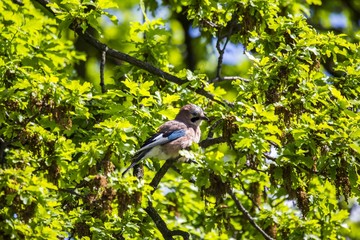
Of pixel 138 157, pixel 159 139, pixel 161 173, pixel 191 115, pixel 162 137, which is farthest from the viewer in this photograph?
pixel 191 115

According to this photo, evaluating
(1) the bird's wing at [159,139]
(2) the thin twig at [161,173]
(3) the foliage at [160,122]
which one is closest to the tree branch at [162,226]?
(3) the foliage at [160,122]

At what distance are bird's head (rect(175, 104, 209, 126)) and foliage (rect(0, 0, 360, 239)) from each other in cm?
15

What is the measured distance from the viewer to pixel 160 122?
42.2 feet

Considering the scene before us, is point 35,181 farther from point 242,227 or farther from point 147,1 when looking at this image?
point 147,1

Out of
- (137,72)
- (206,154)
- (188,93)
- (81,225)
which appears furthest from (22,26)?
(206,154)

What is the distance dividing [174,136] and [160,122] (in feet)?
2.09

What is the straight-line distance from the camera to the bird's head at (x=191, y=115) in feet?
43.8

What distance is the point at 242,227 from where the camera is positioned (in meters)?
16.7

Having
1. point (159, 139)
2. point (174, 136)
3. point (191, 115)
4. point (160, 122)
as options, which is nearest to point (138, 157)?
point (159, 139)

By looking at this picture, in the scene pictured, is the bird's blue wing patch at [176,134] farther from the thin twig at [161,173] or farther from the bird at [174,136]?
the thin twig at [161,173]

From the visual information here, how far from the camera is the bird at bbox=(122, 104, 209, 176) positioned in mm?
12664

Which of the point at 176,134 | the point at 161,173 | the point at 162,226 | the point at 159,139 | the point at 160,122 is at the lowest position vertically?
the point at 162,226

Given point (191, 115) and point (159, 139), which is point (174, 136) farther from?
point (159, 139)

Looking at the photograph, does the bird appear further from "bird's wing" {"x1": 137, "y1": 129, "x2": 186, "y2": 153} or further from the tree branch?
the tree branch
